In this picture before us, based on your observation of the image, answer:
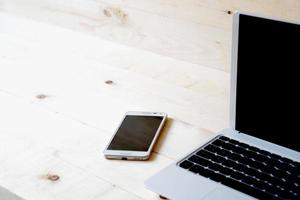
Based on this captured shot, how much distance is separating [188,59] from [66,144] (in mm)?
495

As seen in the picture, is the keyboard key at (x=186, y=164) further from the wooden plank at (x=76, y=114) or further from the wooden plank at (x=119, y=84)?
the wooden plank at (x=119, y=84)

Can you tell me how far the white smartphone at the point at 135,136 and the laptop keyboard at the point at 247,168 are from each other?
0.10m

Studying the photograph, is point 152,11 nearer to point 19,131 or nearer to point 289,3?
point 289,3

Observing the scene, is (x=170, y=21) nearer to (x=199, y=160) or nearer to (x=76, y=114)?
(x=76, y=114)

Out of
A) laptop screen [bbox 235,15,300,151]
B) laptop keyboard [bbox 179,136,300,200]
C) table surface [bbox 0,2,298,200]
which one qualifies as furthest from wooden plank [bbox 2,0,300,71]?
laptop keyboard [bbox 179,136,300,200]

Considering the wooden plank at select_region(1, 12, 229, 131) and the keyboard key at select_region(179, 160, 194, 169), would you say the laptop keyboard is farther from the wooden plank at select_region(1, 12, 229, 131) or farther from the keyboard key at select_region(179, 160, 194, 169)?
the wooden plank at select_region(1, 12, 229, 131)

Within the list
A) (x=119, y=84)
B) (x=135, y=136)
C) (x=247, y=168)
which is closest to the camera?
(x=247, y=168)

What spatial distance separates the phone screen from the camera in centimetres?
92

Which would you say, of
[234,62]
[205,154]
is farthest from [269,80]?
[205,154]

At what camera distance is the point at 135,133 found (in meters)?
0.97

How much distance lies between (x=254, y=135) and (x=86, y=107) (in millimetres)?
387

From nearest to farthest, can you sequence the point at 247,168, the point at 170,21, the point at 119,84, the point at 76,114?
the point at 247,168
the point at 76,114
the point at 119,84
the point at 170,21

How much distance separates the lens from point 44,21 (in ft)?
5.37

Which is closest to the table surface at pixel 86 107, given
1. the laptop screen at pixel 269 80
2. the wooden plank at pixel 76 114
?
the wooden plank at pixel 76 114
